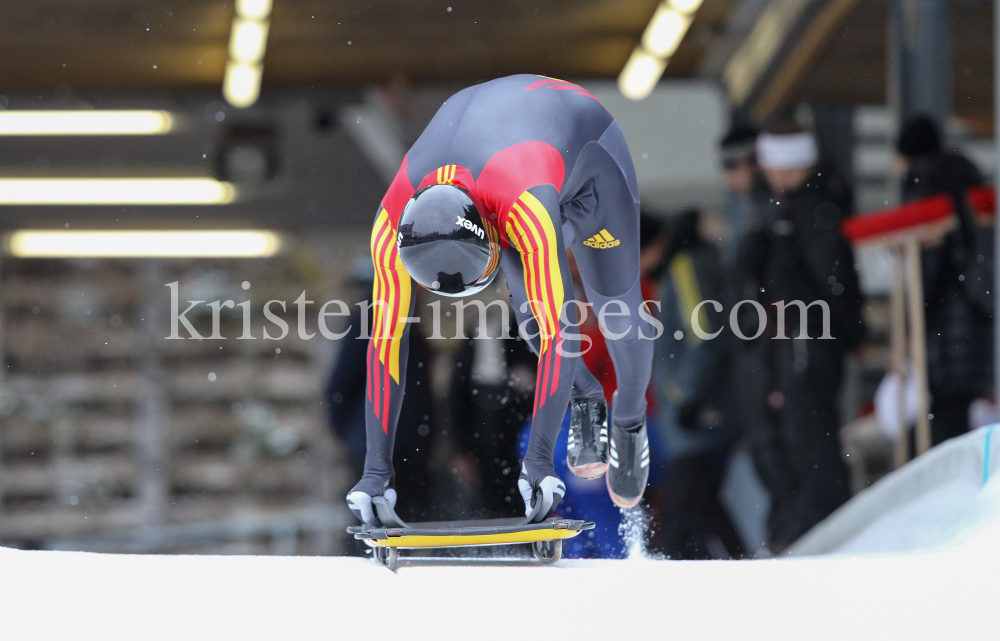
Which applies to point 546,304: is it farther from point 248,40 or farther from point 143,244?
point 143,244

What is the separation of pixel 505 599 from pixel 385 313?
67 cm

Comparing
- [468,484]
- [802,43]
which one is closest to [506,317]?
[468,484]

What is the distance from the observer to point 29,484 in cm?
465

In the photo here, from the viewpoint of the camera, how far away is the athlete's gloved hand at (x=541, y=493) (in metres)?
1.86

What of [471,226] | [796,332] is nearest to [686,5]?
[796,332]

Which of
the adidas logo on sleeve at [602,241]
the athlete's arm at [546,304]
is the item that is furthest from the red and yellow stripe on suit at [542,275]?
the adidas logo on sleeve at [602,241]

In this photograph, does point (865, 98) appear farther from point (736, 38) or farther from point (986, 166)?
point (736, 38)

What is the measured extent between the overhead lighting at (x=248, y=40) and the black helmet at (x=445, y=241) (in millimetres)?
2069

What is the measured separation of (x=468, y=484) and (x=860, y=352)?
183 centimetres

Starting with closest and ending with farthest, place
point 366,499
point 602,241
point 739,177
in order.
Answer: point 366,499 → point 602,241 → point 739,177

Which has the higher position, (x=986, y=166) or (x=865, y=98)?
(x=865, y=98)

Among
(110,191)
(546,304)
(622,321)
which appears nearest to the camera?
(546,304)

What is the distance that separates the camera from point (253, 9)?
3488mm

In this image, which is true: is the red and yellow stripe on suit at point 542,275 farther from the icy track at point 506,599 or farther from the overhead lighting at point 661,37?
the overhead lighting at point 661,37
